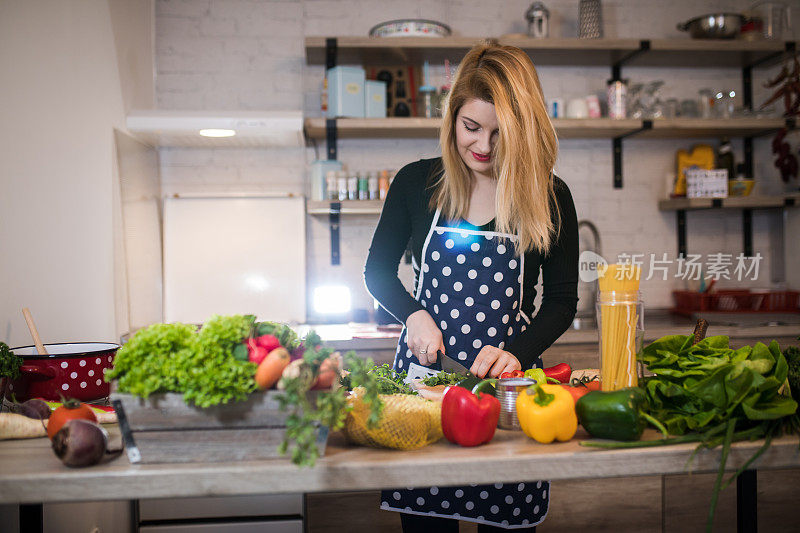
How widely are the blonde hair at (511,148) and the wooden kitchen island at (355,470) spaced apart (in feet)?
2.18

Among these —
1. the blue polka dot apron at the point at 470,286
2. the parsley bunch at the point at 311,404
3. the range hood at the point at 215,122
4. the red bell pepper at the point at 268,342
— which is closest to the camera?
the parsley bunch at the point at 311,404

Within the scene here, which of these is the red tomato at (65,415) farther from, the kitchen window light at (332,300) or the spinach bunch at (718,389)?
the kitchen window light at (332,300)

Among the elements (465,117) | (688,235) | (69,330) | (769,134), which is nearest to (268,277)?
(69,330)

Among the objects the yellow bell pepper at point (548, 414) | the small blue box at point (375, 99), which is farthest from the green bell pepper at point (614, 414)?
the small blue box at point (375, 99)

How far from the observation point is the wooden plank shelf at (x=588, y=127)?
2.98 metres

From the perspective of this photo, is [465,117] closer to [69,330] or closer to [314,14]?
[69,330]

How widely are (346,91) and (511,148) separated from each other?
5.81ft

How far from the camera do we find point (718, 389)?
95 centimetres

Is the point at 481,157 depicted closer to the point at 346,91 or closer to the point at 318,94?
the point at 346,91

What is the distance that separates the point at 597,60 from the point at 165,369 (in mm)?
3098

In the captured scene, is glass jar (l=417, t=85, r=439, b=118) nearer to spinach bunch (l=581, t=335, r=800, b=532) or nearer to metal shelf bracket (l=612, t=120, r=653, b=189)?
metal shelf bracket (l=612, t=120, r=653, b=189)

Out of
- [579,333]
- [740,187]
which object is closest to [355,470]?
[579,333]

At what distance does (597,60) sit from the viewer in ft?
11.0

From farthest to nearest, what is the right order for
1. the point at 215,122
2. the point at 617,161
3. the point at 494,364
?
the point at 617,161, the point at 215,122, the point at 494,364
